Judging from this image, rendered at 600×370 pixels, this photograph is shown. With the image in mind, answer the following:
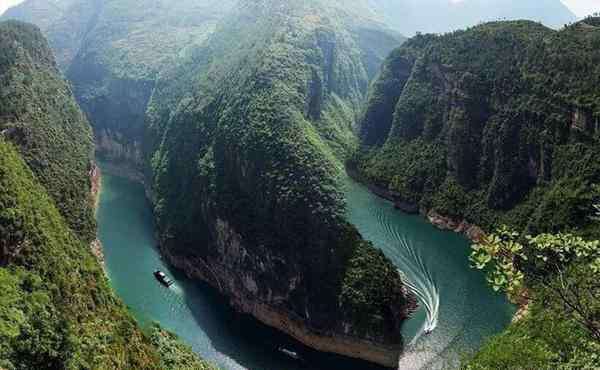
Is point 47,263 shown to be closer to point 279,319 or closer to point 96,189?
point 279,319

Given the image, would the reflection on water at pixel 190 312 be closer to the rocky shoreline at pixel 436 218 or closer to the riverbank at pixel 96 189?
the riverbank at pixel 96 189

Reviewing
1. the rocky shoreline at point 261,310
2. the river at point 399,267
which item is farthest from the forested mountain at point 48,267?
the rocky shoreline at point 261,310

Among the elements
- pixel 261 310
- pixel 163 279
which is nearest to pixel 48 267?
pixel 261 310

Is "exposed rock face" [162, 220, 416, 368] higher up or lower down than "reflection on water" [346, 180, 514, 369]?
lower down

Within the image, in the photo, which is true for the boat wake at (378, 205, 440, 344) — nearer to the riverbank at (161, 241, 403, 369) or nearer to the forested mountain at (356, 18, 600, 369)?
the riverbank at (161, 241, 403, 369)

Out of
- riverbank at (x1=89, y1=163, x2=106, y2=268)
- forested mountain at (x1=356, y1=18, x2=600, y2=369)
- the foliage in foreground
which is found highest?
the foliage in foreground

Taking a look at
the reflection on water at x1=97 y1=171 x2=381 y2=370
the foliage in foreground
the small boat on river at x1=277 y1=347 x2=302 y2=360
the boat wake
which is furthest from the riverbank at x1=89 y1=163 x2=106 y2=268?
the foliage in foreground

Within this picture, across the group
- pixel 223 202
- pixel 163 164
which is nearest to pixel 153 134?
pixel 163 164

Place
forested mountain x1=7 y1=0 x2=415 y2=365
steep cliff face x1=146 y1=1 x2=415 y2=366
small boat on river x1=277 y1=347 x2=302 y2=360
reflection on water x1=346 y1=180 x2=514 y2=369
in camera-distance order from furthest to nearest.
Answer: forested mountain x1=7 y1=0 x2=415 y2=365, steep cliff face x1=146 y1=1 x2=415 y2=366, small boat on river x1=277 y1=347 x2=302 y2=360, reflection on water x1=346 y1=180 x2=514 y2=369
